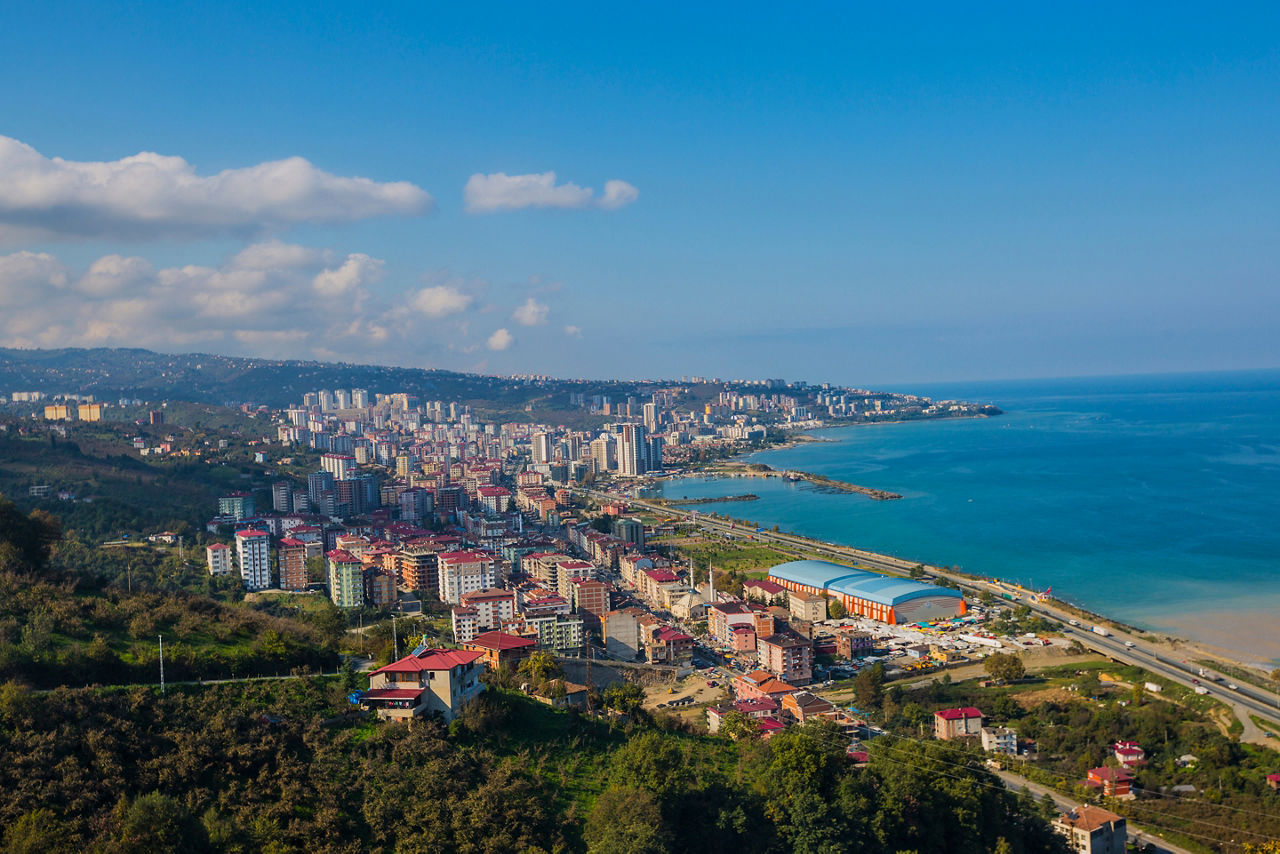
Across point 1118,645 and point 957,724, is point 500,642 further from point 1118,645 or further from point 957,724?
point 1118,645

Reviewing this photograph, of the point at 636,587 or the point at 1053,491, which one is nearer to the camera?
the point at 636,587

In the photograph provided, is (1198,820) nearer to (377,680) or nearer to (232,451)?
(377,680)

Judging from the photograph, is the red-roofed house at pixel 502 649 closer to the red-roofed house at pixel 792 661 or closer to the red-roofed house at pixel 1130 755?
the red-roofed house at pixel 792 661

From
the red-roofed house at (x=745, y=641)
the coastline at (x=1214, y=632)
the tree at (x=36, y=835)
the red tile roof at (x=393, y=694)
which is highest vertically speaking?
the tree at (x=36, y=835)

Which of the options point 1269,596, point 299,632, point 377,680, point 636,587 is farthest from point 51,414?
point 1269,596

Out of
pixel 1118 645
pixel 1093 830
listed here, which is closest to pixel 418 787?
pixel 1093 830

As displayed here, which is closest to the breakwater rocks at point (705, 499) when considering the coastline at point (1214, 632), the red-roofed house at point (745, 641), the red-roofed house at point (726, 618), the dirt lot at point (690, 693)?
the red-roofed house at point (726, 618)
